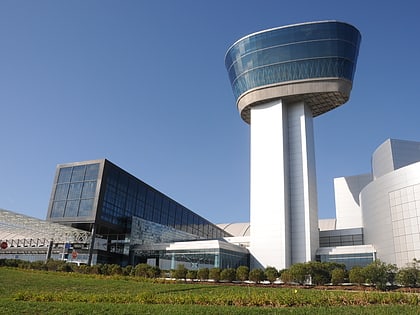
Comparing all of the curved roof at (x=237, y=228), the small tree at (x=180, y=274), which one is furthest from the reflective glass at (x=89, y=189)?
the curved roof at (x=237, y=228)

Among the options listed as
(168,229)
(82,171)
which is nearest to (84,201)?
(82,171)

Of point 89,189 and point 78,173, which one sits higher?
point 78,173

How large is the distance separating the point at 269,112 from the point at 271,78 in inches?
220

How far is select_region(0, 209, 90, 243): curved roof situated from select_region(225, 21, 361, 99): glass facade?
37.2 meters

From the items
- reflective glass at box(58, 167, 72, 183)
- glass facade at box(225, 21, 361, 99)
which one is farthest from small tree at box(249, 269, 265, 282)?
reflective glass at box(58, 167, 72, 183)

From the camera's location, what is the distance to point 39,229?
56.0 metres

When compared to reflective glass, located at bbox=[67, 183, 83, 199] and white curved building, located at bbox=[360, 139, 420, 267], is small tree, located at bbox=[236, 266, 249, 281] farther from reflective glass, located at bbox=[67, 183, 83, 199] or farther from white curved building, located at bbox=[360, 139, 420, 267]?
reflective glass, located at bbox=[67, 183, 83, 199]

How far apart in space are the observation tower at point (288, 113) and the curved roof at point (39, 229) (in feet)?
90.4

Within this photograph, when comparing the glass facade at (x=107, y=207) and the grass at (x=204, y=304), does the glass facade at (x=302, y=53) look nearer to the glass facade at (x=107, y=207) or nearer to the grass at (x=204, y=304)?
the glass facade at (x=107, y=207)

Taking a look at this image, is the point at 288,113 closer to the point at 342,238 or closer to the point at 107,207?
the point at 342,238

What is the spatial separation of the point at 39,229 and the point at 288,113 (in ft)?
143

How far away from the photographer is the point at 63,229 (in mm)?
55969

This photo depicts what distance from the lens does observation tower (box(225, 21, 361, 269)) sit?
53969 mm

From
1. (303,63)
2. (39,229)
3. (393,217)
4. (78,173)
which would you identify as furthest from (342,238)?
(39,229)
